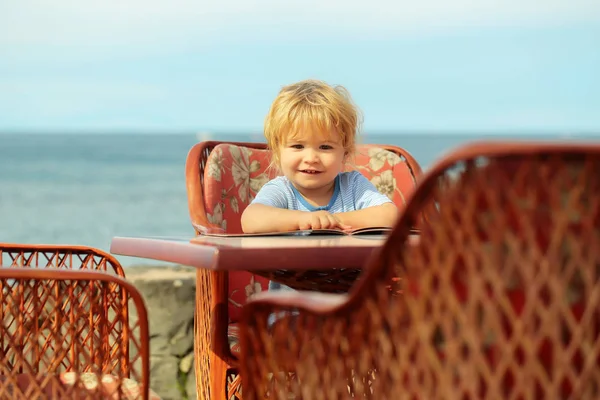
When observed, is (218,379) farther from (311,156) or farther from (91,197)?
(91,197)

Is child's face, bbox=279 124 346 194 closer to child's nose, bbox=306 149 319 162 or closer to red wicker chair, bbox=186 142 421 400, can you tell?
child's nose, bbox=306 149 319 162

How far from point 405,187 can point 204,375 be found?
3.53 ft

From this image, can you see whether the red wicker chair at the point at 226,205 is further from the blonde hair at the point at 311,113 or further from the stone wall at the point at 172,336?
the stone wall at the point at 172,336

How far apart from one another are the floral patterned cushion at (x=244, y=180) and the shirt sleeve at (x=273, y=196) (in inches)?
9.8

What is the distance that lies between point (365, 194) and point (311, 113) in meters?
0.36

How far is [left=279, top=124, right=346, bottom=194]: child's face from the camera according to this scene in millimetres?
3145

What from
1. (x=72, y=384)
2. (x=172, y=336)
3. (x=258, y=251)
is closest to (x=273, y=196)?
(x=258, y=251)

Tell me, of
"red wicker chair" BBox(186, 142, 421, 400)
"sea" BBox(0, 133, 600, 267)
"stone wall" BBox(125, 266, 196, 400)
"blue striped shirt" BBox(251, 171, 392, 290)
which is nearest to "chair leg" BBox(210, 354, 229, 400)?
"red wicker chair" BBox(186, 142, 421, 400)

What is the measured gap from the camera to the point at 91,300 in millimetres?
1975

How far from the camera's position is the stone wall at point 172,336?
5.26m

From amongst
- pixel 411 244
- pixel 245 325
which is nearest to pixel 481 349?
pixel 411 244

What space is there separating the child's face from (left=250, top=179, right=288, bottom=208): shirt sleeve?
0.21 feet

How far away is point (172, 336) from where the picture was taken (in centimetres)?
526

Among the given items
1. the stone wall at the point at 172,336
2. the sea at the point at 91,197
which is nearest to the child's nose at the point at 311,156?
the stone wall at the point at 172,336
